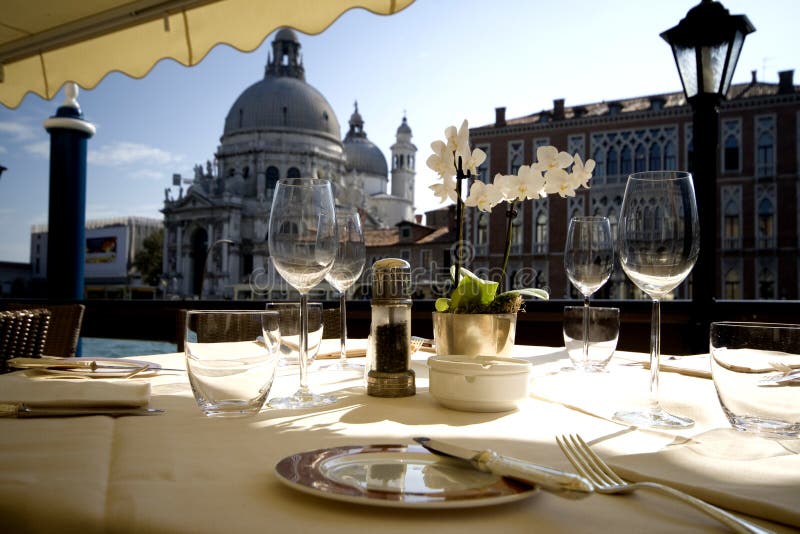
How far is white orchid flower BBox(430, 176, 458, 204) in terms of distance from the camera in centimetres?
82

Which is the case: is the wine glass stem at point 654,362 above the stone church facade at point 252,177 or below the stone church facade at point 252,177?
below

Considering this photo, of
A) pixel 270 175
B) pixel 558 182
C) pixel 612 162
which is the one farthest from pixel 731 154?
pixel 270 175

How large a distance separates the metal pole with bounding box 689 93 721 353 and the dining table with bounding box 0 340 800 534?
146cm

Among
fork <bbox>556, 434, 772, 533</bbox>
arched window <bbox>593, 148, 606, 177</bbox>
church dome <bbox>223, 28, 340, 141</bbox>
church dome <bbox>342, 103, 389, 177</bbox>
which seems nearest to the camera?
fork <bbox>556, 434, 772, 533</bbox>

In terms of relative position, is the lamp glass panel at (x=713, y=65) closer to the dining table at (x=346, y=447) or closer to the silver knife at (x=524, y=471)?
the dining table at (x=346, y=447)

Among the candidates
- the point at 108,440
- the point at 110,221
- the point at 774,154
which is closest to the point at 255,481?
the point at 108,440

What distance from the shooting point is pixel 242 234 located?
31.4m

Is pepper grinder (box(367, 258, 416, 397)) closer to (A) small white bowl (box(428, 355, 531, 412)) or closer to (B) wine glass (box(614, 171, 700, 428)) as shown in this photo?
(A) small white bowl (box(428, 355, 531, 412))

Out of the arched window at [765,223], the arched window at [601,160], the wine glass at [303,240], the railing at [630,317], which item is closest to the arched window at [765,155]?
the arched window at [765,223]

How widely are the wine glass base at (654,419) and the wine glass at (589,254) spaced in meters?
0.33

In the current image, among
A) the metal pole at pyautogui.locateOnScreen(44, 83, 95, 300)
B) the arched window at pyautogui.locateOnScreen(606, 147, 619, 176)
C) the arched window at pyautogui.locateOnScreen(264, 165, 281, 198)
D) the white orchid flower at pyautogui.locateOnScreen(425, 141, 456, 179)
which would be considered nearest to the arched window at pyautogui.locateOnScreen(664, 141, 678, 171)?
the arched window at pyautogui.locateOnScreen(606, 147, 619, 176)

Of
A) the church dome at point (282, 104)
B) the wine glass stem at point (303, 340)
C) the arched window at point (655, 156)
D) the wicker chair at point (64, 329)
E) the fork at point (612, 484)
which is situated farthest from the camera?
the church dome at point (282, 104)

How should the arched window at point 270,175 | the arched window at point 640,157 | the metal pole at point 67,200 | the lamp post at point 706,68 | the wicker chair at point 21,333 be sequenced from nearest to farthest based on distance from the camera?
1. the wicker chair at point 21,333
2. the lamp post at point 706,68
3. the metal pole at point 67,200
4. the arched window at point 640,157
5. the arched window at point 270,175

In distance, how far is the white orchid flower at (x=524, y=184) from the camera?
82 centimetres
